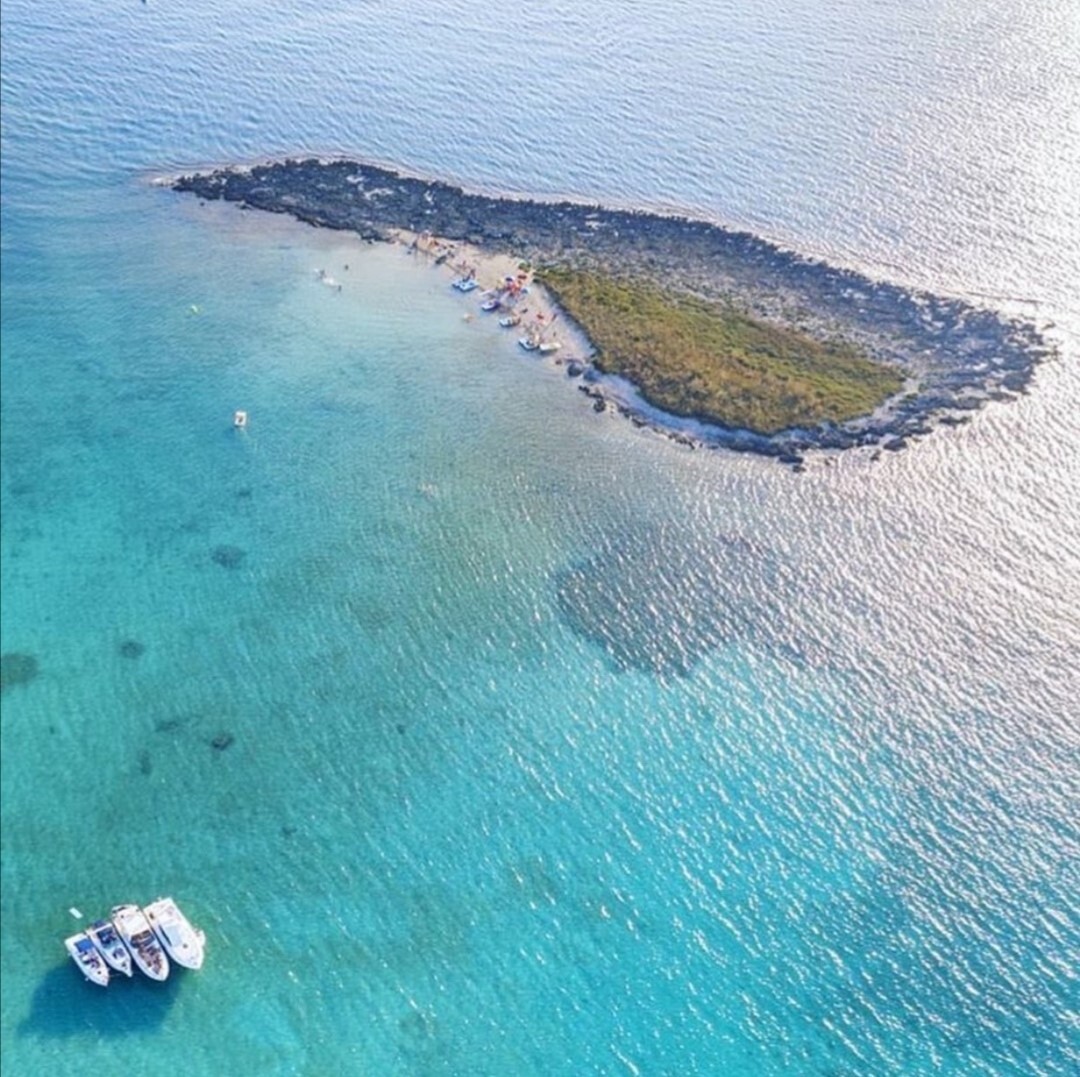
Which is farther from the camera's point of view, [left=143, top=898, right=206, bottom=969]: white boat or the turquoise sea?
the turquoise sea

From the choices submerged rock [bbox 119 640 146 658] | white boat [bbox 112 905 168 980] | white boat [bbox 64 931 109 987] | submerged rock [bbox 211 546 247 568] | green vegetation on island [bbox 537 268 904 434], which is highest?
green vegetation on island [bbox 537 268 904 434]

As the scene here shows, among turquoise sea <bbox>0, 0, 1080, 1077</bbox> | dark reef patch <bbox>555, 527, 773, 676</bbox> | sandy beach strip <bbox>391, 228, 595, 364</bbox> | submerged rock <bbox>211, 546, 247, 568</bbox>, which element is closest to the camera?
turquoise sea <bbox>0, 0, 1080, 1077</bbox>

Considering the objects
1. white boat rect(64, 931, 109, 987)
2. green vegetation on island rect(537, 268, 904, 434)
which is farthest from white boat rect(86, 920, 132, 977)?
green vegetation on island rect(537, 268, 904, 434)

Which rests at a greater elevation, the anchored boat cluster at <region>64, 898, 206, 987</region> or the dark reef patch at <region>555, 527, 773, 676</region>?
the dark reef patch at <region>555, 527, 773, 676</region>

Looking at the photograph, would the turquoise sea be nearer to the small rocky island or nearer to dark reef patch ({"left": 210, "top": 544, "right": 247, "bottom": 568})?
dark reef patch ({"left": 210, "top": 544, "right": 247, "bottom": 568})

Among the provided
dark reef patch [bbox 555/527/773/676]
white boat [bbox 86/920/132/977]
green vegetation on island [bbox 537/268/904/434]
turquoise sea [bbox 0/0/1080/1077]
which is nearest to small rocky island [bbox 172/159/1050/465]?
green vegetation on island [bbox 537/268/904/434]

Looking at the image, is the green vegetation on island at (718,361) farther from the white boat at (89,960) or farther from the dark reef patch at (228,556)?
the white boat at (89,960)

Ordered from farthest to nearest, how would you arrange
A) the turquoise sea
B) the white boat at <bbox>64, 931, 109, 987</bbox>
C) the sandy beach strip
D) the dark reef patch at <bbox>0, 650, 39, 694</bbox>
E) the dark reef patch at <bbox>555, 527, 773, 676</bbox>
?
the sandy beach strip < the dark reef patch at <bbox>555, 527, 773, 676</bbox> < the dark reef patch at <bbox>0, 650, 39, 694</bbox> < the turquoise sea < the white boat at <bbox>64, 931, 109, 987</bbox>

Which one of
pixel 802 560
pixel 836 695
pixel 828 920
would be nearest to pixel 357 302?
pixel 802 560
